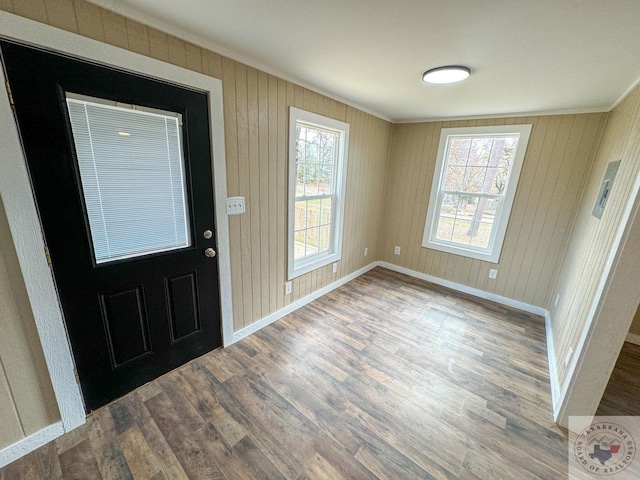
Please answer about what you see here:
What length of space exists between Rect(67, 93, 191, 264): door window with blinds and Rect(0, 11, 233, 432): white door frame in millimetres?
195

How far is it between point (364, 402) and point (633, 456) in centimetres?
152

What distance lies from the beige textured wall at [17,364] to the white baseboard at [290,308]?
1.15m

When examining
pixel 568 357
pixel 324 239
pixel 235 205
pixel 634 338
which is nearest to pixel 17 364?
pixel 235 205

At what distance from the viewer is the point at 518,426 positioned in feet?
5.14

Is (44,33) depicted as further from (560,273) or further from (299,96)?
(560,273)

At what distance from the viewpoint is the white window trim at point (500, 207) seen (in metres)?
2.79

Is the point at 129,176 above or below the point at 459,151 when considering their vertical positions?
below

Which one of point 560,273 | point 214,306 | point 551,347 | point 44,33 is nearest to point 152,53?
point 44,33

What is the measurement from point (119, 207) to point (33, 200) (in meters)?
0.32

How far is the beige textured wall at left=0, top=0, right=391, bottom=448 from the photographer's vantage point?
1190 millimetres

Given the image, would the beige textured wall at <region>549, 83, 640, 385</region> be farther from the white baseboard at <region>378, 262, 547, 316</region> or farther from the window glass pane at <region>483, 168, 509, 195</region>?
the window glass pane at <region>483, 168, 509, 195</region>

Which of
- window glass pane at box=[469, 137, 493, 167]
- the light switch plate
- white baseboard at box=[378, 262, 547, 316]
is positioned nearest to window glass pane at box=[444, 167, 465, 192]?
window glass pane at box=[469, 137, 493, 167]

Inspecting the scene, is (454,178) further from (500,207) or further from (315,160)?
(315,160)

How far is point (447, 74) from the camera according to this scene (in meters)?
1.73
